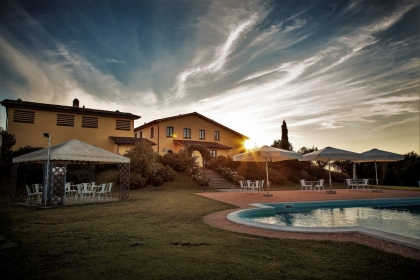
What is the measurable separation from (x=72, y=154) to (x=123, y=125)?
20.6 m

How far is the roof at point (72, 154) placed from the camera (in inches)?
470

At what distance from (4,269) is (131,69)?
50.3 feet

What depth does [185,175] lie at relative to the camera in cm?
2505

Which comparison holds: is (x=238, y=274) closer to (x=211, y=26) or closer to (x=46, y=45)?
(x=211, y=26)

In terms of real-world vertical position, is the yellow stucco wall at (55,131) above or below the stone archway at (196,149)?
above

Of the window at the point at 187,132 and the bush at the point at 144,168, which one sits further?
the window at the point at 187,132

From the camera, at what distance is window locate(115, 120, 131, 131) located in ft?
105

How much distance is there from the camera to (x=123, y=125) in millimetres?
32312

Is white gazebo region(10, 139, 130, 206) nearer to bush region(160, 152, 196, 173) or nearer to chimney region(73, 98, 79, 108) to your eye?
bush region(160, 152, 196, 173)

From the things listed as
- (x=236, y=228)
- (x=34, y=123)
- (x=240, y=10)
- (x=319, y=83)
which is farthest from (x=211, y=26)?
(x=34, y=123)

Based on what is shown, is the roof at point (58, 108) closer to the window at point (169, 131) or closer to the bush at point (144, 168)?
the window at point (169, 131)

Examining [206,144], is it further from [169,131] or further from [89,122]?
[89,122]

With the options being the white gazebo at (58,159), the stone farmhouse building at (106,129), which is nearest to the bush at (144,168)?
the white gazebo at (58,159)

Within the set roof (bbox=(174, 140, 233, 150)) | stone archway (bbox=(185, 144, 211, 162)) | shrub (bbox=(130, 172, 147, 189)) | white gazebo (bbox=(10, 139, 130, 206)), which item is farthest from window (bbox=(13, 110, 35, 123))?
stone archway (bbox=(185, 144, 211, 162))
